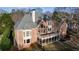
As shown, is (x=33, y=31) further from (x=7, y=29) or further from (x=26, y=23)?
(x=7, y=29)

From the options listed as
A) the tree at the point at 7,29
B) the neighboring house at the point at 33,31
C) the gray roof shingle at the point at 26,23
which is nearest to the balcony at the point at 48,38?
the neighboring house at the point at 33,31

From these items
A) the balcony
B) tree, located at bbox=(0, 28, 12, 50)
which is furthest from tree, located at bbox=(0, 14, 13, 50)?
the balcony

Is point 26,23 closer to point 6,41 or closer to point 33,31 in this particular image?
point 33,31

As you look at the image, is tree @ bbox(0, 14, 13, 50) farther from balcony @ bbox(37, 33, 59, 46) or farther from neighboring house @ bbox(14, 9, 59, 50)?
balcony @ bbox(37, 33, 59, 46)

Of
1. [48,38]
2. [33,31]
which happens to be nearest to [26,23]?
[33,31]

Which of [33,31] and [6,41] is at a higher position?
[33,31]

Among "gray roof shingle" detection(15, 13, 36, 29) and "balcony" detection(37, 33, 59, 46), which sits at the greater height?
"gray roof shingle" detection(15, 13, 36, 29)

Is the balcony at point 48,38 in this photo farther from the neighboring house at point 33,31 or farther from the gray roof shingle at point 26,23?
the gray roof shingle at point 26,23

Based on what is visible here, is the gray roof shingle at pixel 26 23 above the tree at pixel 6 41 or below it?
above
